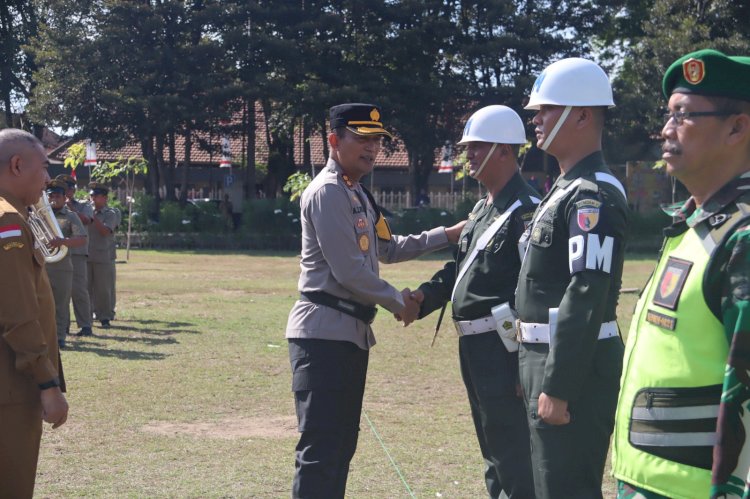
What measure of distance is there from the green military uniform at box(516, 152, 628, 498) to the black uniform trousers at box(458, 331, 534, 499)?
0.81 m

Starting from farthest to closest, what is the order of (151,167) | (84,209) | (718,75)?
(151,167)
(84,209)
(718,75)

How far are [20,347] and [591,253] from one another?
8.11ft

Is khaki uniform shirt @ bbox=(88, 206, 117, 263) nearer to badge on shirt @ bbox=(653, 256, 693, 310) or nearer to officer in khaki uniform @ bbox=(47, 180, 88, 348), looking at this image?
officer in khaki uniform @ bbox=(47, 180, 88, 348)

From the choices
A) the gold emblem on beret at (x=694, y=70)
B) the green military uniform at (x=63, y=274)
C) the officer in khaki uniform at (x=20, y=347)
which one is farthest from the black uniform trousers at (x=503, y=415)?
the green military uniform at (x=63, y=274)

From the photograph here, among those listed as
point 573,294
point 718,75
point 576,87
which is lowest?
point 573,294

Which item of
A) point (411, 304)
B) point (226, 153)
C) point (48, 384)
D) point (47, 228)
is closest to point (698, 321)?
point (48, 384)

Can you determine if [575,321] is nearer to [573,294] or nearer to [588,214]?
[573,294]

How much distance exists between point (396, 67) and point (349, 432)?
38.7 m

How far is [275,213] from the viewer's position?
38.0m

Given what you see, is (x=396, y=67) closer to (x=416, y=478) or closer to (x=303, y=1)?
(x=303, y=1)

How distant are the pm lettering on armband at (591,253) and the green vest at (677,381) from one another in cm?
71

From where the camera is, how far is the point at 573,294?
3797mm

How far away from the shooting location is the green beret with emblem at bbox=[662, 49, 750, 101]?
116 inches

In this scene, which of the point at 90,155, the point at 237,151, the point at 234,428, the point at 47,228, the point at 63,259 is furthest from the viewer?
the point at 237,151
